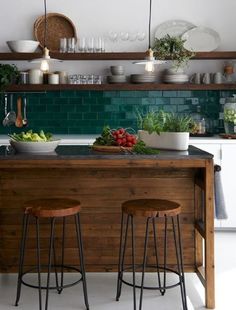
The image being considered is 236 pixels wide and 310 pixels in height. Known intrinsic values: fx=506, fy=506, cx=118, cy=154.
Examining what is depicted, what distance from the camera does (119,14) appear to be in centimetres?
641

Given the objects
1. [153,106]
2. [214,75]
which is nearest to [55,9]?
[153,106]

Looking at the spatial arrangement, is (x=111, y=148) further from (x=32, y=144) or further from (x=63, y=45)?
(x=63, y=45)

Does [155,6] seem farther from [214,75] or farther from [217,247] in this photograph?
[217,247]

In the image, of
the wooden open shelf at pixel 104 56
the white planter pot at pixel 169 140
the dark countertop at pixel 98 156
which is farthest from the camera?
the wooden open shelf at pixel 104 56

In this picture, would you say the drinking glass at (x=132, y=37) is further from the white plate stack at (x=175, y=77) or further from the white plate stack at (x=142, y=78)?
the white plate stack at (x=175, y=77)

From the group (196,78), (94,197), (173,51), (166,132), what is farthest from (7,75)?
(166,132)

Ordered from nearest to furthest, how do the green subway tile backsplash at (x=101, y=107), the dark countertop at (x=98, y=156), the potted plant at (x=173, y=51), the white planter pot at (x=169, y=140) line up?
the dark countertop at (x=98, y=156) → the white planter pot at (x=169, y=140) → the potted plant at (x=173, y=51) → the green subway tile backsplash at (x=101, y=107)

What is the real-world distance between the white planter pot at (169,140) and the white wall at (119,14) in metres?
2.76

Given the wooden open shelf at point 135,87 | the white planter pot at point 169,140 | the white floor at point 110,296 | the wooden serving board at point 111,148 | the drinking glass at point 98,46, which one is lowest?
the white floor at point 110,296

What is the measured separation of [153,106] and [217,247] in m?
2.17

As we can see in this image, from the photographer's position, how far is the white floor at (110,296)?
356 centimetres

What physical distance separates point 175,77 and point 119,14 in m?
1.11

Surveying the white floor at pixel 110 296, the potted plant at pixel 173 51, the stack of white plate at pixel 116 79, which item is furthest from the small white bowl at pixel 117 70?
the white floor at pixel 110 296

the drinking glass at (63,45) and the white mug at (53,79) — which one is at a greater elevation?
the drinking glass at (63,45)
